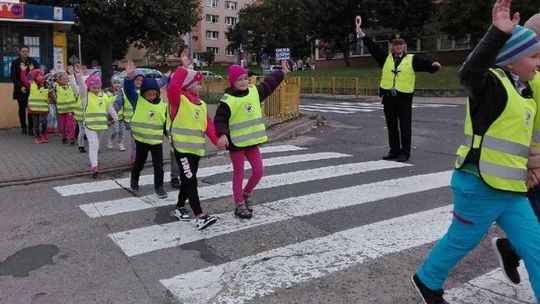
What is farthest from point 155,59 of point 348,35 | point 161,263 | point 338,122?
point 161,263

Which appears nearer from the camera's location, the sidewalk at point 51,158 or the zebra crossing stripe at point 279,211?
the zebra crossing stripe at point 279,211

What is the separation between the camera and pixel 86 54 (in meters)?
74.1

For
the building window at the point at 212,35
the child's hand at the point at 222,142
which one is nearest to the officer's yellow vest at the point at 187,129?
the child's hand at the point at 222,142

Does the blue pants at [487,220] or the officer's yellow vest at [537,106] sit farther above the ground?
the officer's yellow vest at [537,106]

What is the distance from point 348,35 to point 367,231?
4255 centimetres

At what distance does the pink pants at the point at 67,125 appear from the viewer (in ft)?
38.0

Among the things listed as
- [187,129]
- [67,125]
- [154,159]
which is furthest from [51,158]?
[187,129]

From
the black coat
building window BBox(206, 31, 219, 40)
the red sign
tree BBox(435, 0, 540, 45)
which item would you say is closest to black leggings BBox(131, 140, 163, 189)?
the black coat

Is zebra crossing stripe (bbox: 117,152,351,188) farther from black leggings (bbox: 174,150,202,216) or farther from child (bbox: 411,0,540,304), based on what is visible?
child (bbox: 411,0,540,304)

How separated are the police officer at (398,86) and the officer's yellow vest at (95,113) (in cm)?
432

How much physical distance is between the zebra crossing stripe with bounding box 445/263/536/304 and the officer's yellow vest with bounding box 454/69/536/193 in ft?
3.30

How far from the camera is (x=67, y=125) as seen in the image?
1169 centimetres

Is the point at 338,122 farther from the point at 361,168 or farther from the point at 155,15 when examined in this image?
the point at 155,15

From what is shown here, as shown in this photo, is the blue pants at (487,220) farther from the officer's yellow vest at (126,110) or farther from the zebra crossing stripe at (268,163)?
the officer's yellow vest at (126,110)
